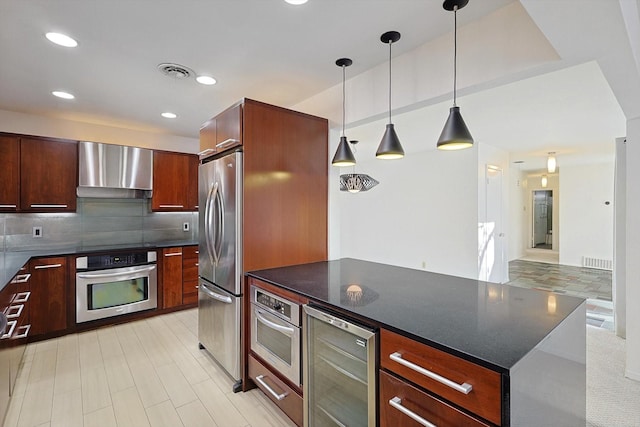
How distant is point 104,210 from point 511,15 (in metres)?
4.83

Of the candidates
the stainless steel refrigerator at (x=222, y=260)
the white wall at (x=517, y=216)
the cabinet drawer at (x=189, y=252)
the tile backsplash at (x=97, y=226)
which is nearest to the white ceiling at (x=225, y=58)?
the stainless steel refrigerator at (x=222, y=260)

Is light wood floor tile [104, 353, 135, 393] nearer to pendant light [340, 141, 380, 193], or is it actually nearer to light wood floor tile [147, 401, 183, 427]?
light wood floor tile [147, 401, 183, 427]

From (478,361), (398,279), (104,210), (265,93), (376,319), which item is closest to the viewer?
(478,361)

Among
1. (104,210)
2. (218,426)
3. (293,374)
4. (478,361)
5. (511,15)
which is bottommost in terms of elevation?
(218,426)

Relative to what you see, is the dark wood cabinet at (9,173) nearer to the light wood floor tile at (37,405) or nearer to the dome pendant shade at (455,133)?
the light wood floor tile at (37,405)

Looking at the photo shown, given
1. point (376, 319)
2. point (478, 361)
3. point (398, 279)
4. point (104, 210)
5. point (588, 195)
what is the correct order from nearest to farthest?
point (478, 361)
point (376, 319)
point (398, 279)
point (104, 210)
point (588, 195)

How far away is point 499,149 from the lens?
18.4ft

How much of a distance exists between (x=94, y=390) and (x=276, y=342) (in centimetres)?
157

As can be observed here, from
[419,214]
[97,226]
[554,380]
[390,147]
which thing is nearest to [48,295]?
[97,226]

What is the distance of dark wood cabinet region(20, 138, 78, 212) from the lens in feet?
11.0

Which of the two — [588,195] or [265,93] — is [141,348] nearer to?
[265,93]

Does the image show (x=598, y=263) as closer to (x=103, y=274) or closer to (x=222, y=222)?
(x=222, y=222)

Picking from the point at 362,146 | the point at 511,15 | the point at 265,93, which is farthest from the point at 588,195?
the point at 265,93

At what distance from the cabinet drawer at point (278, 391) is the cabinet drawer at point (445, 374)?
2.88ft
